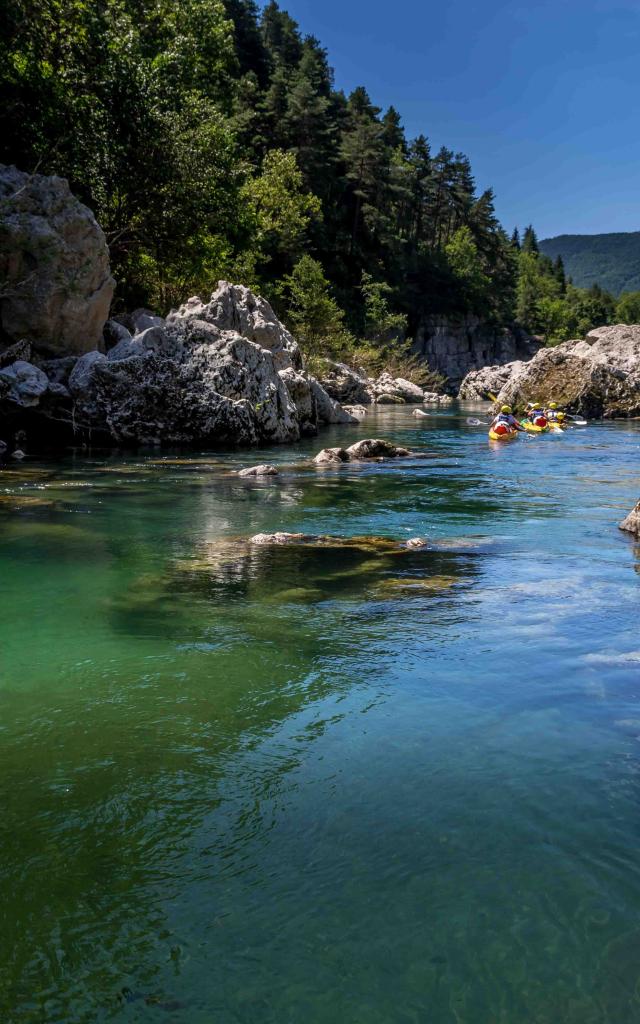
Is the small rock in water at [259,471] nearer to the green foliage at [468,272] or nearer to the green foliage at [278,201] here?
the green foliage at [278,201]

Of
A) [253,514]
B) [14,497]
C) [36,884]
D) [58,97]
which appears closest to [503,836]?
[36,884]

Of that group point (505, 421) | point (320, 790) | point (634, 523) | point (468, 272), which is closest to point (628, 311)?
point (468, 272)

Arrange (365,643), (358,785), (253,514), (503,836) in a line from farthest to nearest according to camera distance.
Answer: (253,514) < (365,643) < (358,785) < (503,836)

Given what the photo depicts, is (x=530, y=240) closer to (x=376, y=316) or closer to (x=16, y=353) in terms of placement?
(x=376, y=316)

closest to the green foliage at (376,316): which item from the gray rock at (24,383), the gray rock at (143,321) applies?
the gray rock at (143,321)

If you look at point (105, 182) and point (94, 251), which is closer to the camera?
point (94, 251)

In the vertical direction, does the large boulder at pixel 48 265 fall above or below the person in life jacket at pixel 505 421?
above

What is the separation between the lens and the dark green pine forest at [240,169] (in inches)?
875

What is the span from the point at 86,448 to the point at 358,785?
17.1m

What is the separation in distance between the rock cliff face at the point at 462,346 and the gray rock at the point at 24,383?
64.3 m

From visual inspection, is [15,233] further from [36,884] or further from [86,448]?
[36,884]

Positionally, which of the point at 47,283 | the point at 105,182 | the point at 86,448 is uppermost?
the point at 105,182

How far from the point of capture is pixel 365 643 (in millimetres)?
5207

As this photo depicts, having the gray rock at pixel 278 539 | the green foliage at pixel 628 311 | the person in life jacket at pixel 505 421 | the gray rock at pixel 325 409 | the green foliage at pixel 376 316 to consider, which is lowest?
the gray rock at pixel 278 539
